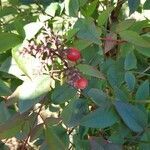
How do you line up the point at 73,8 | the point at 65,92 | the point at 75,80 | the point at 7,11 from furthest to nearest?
the point at 7,11 → the point at 73,8 → the point at 65,92 → the point at 75,80

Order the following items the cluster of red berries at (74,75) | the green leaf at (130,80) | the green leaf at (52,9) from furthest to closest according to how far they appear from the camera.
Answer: the green leaf at (52,9) < the green leaf at (130,80) < the cluster of red berries at (74,75)

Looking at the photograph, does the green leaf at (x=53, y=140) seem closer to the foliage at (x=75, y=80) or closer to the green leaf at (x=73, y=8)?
the foliage at (x=75, y=80)

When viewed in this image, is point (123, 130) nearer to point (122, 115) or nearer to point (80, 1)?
point (122, 115)

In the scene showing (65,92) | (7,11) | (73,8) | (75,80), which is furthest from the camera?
(7,11)

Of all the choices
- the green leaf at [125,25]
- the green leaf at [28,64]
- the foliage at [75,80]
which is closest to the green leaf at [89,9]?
the foliage at [75,80]

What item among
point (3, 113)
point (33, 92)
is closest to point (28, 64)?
point (33, 92)

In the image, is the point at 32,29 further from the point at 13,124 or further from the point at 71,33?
the point at 13,124

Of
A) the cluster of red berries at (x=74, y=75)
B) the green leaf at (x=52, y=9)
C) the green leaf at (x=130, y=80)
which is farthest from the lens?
the green leaf at (x=52, y=9)

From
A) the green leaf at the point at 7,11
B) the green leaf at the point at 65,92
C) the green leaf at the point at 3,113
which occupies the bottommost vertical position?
the green leaf at the point at 3,113

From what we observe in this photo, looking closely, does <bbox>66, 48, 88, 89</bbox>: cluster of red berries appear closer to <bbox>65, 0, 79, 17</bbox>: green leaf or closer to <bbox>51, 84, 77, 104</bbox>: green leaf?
<bbox>51, 84, 77, 104</bbox>: green leaf
